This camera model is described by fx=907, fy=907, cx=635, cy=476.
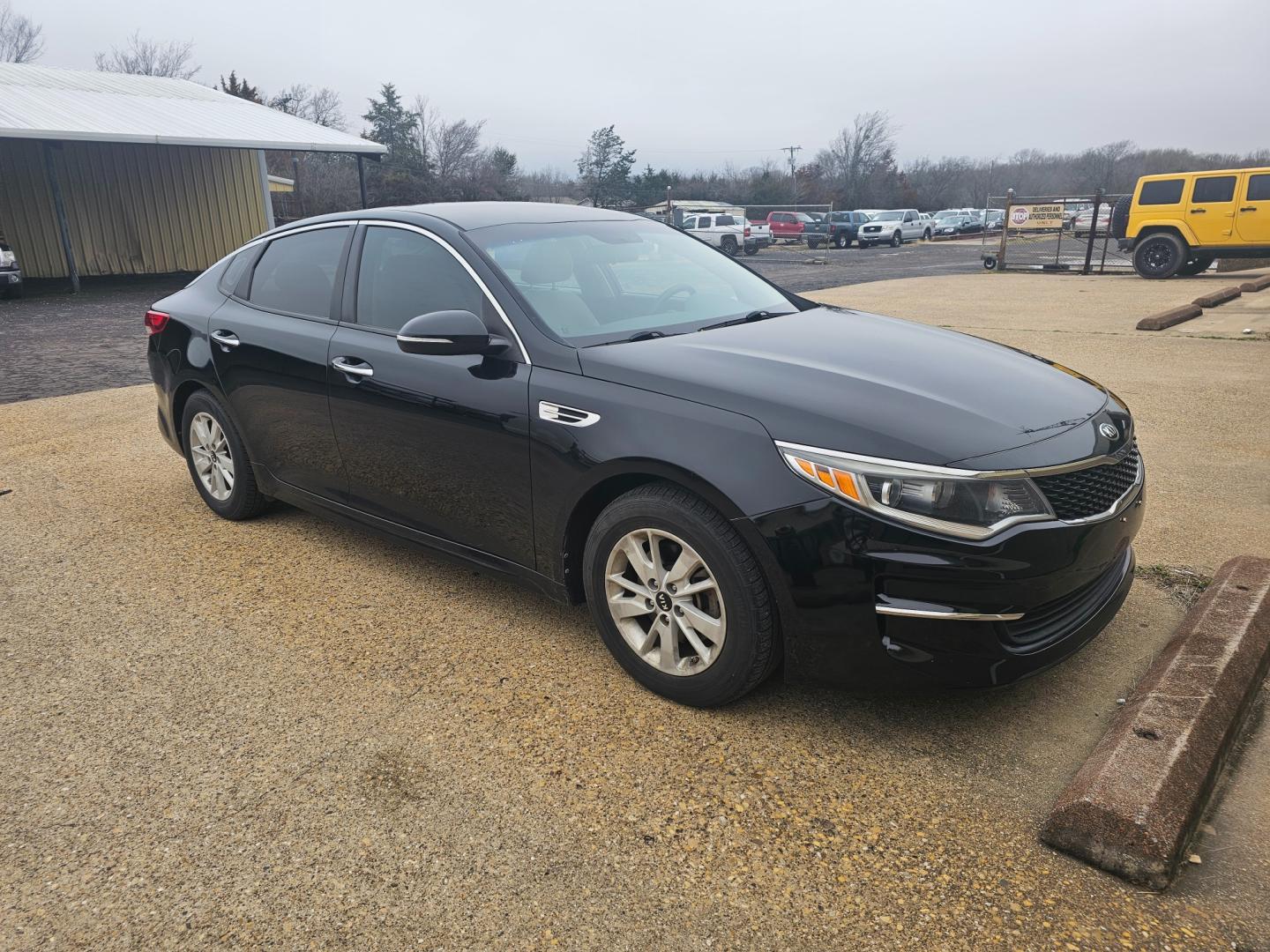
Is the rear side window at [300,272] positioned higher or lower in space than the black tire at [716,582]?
higher

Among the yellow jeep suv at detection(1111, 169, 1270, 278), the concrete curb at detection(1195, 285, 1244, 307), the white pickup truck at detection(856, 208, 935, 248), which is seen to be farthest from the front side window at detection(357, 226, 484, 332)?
the white pickup truck at detection(856, 208, 935, 248)

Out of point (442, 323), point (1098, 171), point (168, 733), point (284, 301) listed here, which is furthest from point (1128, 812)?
point (1098, 171)

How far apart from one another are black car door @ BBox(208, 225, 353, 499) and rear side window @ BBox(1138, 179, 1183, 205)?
19081 mm

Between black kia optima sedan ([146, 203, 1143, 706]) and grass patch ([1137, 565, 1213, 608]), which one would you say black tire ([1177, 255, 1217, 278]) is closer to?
grass patch ([1137, 565, 1213, 608])

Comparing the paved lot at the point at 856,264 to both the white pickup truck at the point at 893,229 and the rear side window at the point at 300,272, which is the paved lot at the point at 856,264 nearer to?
the white pickup truck at the point at 893,229

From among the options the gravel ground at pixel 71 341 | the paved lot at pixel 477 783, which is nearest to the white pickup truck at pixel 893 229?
the gravel ground at pixel 71 341

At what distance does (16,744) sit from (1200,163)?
247 feet

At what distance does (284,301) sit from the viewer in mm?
4223

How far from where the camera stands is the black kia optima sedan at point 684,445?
248 centimetres

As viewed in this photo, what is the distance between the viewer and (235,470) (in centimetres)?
460

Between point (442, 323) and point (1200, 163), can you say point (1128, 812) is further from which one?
point (1200, 163)

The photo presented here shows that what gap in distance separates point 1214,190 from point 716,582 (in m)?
19.5

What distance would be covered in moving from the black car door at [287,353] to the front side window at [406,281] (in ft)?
0.66

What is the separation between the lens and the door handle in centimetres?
368
